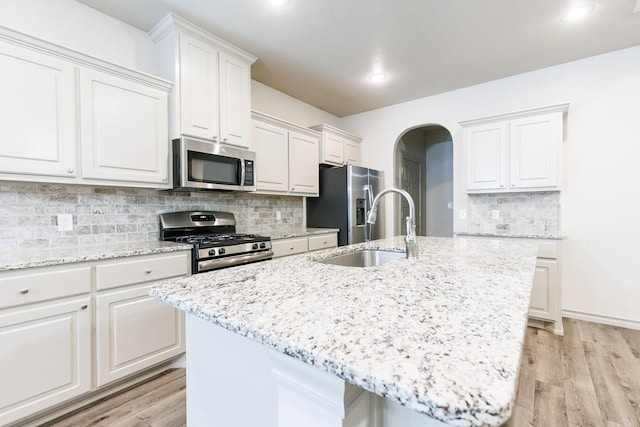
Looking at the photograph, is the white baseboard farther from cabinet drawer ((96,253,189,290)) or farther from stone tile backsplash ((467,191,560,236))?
cabinet drawer ((96,253,189,290))

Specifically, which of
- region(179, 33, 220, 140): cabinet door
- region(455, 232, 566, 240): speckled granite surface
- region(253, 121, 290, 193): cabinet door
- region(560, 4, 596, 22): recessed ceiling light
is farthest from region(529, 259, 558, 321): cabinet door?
region(179, 33, 220, 140): cabinet door

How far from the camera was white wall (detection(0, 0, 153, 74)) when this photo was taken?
6.25 feet

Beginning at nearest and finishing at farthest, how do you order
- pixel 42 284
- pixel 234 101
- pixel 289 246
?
pixel 42 284 → pixel 234 101 → pixel 289 246

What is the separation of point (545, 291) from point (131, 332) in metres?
3.42

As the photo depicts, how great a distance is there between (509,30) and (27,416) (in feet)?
13.5

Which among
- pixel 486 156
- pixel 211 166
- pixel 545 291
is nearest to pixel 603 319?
pixel 545 291

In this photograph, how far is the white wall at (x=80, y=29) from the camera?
1.90 metres

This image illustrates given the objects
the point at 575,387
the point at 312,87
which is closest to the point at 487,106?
the point at 312,87

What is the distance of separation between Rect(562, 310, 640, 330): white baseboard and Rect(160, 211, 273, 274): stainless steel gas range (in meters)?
3.13

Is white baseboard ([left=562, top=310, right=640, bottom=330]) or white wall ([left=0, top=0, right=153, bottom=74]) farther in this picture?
white baseboard ([left=562, top=310, right=640, bottom=330])

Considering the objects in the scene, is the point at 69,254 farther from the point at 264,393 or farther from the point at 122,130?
the point at 264,393

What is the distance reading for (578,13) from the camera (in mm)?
2303

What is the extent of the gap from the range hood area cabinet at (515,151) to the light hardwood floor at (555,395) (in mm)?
1547

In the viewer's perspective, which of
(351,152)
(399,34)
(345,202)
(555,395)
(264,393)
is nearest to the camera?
(264,393)
